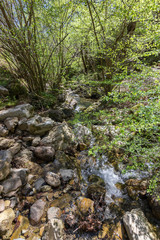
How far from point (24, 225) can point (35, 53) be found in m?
6.76

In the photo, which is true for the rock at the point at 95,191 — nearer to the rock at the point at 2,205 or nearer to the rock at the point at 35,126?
the rock at the point at 2,205

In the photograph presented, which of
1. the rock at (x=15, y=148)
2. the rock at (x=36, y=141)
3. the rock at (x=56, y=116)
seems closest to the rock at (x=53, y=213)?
the rock at (x=15, y=148)

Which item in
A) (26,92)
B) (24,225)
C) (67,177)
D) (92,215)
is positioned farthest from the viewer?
(26,92)

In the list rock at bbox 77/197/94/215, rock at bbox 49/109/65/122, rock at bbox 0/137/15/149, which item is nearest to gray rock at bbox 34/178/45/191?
rock at bbox 77/197/94/215

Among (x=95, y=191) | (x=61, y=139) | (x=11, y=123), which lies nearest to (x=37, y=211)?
(x=95, y=191)

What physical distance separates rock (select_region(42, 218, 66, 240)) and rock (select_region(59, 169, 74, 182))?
1.17 m

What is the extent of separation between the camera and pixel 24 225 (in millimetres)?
2637

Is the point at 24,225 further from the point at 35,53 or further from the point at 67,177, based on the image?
the point at 35,53

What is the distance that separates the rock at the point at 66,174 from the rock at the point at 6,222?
5.12 feet

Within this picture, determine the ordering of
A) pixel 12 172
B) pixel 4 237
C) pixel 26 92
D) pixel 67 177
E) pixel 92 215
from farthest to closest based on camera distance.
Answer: pixel 26 92 → pixel 67 177 → pixel 12 172 → pixel 92 215 → pixel 4 237

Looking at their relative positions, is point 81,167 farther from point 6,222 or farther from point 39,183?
point 6,222

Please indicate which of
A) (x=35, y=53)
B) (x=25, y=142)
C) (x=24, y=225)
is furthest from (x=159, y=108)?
(x=35, y=53)

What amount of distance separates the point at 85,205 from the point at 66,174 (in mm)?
1086

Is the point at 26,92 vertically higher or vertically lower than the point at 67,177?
higher
